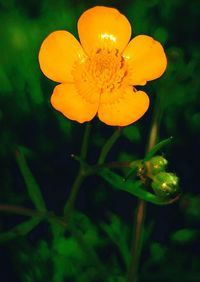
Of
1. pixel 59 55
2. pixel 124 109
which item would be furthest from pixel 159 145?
pixel 59 55

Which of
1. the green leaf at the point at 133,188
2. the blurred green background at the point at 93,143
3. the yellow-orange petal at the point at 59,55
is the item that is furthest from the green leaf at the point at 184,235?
the yellow-orange petal at the point at 59,55

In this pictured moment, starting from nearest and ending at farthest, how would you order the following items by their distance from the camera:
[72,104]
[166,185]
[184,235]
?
[166,185], [72,104], [184,235]

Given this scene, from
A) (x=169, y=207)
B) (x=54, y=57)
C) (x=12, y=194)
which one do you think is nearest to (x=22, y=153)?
(x=12, y=194)

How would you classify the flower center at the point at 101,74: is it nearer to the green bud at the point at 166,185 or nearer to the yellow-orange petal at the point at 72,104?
the yellow-orange petal at the point at 72,104

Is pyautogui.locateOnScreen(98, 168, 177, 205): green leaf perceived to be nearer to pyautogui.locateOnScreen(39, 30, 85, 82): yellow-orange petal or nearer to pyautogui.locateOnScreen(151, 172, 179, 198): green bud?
pyautogui.locateOnScreen(151, 172, 179, 198): green bud

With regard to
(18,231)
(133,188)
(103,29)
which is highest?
(103,29)

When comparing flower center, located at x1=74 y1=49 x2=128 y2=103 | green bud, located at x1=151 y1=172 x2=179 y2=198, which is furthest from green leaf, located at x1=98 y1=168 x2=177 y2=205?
flower center, located at x1=74 y1=49 x2=128 y2=103

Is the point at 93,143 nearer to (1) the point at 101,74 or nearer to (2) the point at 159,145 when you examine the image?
(1) the point at 101,74

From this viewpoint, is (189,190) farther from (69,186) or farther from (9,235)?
(9,235)
